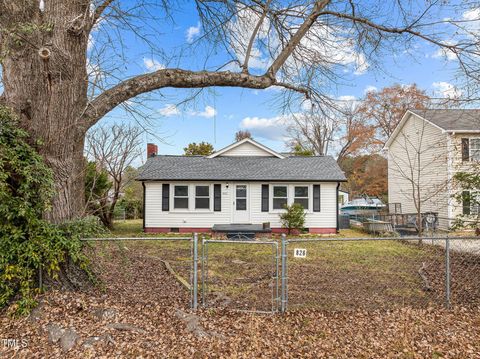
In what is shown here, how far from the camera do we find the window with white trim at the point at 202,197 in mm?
15141

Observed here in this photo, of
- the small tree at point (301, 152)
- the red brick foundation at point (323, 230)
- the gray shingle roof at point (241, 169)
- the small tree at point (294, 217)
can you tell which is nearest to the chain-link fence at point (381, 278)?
the small tree at point (294, 217)

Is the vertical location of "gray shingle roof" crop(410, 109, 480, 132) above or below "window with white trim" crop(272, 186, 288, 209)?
above

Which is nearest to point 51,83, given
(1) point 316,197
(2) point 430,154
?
(1) point 316,197

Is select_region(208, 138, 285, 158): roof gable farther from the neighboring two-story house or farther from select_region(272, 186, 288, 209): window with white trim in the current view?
the neighboring two-story house

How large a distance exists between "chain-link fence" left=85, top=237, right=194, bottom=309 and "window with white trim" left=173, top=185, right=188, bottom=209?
6.04 m

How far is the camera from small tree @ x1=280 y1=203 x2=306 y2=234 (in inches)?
563

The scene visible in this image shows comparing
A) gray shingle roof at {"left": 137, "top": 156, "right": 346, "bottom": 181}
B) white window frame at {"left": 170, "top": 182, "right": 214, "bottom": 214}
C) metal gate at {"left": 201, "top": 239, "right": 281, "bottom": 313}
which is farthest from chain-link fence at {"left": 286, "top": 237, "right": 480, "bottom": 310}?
white window frame at {"left": 170, "top": 182, "right": 214, "bottom": 214}

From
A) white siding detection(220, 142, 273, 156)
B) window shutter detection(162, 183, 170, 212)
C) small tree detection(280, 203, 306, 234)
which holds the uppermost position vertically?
white siding detection(220, 142, 273, 156)

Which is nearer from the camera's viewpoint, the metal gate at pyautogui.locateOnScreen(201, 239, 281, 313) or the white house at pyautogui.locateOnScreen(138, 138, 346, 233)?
the metal gate at pyautogui.locateOnScreen(201, 239, 281, 313)

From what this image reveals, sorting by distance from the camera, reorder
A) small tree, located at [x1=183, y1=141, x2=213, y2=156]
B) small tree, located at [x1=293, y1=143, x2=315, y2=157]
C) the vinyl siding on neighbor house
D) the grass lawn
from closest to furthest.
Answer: the grass lawn < the vinyl siding on neighbor house < small tree, located at [x1=293, y1=143, x2=315, y2=157] < small tree, located at [x1=183, y1=141, x2=213, y2=156]

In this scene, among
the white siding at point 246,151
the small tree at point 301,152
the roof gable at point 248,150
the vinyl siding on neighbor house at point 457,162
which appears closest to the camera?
the vinyl siding on neighbor house at point 457,162

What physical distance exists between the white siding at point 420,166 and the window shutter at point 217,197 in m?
8.75

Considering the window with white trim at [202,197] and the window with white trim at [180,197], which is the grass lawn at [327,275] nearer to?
the window with white trim at [180,197]

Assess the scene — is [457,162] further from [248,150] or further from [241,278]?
[248,150]
